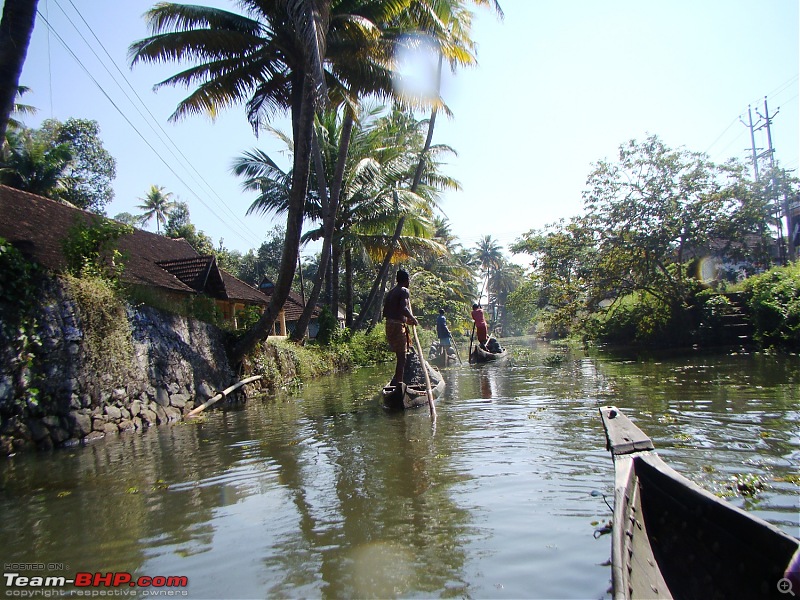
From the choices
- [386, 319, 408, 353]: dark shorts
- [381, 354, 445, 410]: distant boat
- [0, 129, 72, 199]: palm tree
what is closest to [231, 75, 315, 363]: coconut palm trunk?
[386, 319, 408, 353]: dark shorts

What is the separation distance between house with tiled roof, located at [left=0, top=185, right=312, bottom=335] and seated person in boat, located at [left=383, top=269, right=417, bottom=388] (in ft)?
18.0

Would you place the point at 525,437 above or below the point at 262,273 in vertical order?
below

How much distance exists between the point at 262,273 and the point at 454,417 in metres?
43.1

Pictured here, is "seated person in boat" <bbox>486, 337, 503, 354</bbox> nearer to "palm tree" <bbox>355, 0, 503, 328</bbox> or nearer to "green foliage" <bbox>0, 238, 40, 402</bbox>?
"palm tree" <bbox>355, 0, 503, 328</bbox>

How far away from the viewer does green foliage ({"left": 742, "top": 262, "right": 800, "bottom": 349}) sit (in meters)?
15.2

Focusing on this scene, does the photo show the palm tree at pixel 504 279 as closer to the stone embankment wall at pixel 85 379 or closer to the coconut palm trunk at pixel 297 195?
the coconut palm trunk at pixel 297 195

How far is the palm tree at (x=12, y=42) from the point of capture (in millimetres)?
7371

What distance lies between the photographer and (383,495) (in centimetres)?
486

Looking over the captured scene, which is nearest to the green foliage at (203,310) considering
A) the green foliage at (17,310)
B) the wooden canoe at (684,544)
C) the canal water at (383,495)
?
the canal water at (383,495)

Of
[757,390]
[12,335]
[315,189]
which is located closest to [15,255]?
[12,335]

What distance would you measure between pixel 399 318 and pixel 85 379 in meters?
5.34

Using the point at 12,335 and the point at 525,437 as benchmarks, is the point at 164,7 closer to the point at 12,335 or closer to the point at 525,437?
the point at 12,335

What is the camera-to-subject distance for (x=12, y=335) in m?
7.97

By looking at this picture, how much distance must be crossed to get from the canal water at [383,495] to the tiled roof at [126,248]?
14.3ft
